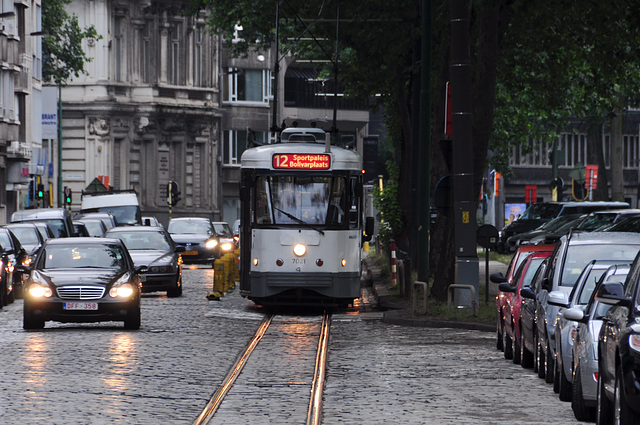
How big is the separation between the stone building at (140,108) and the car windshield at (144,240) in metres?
41.0

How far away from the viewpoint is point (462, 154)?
85.0 ft

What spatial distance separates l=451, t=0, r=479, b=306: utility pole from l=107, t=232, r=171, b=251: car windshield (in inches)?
410

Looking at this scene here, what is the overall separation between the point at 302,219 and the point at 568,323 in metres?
14.1

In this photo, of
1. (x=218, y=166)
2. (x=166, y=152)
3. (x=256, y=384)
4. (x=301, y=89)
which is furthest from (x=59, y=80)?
(x=256, y=384)

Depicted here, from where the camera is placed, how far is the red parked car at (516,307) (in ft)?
58.6

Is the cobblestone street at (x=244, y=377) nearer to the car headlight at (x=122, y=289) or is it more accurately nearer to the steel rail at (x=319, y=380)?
the steel rail at (x=319, y=380)

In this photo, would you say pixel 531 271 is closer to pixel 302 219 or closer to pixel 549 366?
pixel 549 366

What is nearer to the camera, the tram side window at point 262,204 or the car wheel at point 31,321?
the car wheel at point 31,321

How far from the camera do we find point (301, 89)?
92.8 meters

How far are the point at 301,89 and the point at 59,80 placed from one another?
2463 cm

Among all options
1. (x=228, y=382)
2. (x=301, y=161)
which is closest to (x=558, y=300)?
(x=228, y=382)

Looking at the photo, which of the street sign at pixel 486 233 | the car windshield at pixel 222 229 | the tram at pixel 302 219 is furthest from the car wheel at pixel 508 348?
the car windshield at pixel 222 229

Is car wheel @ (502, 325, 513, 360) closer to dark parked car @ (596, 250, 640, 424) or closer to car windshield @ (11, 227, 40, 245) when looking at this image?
dark parked car @ (596, 250, 640, 424)

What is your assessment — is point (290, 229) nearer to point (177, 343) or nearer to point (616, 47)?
point (177, 343)
